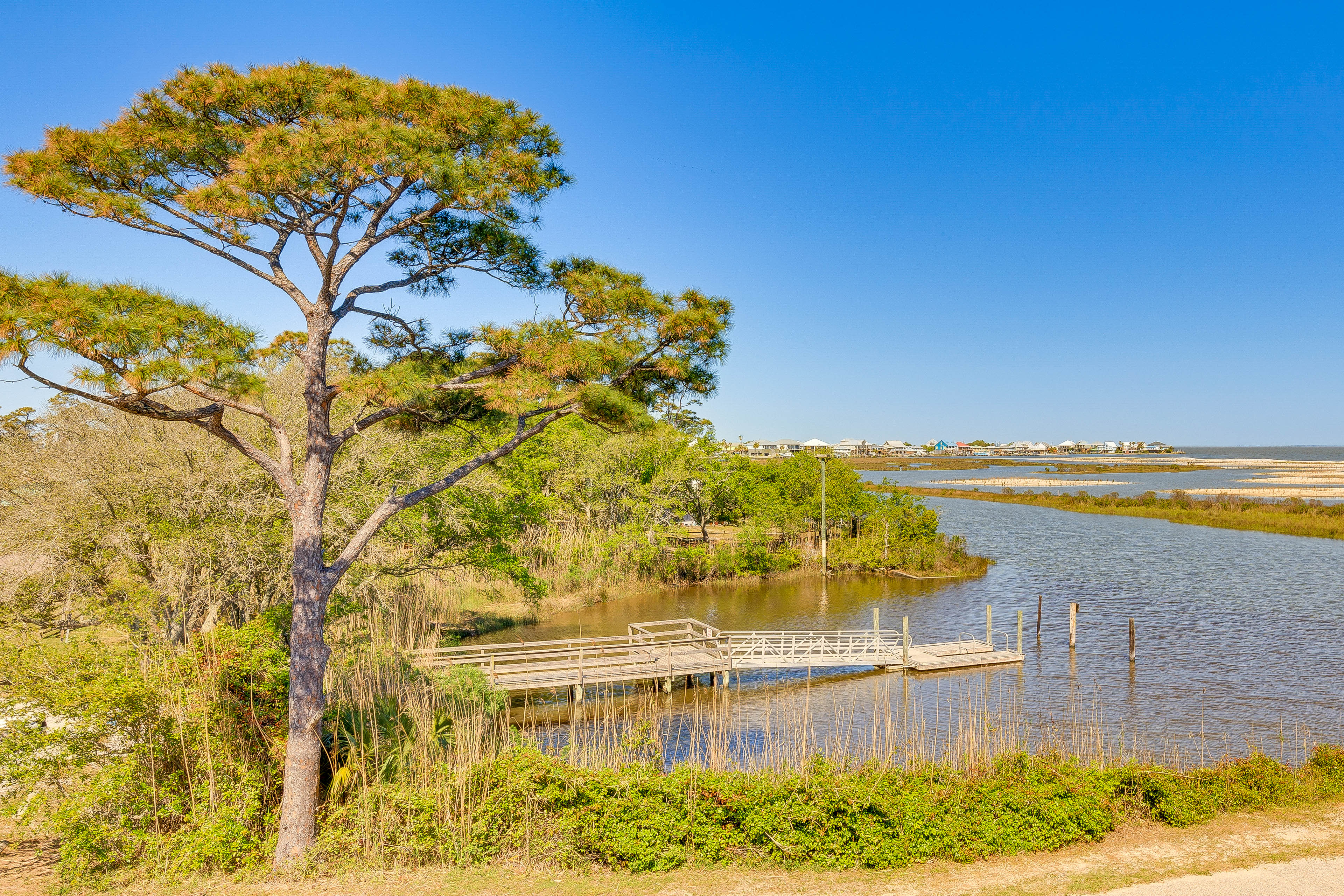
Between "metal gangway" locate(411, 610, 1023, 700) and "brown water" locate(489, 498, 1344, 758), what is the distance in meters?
0.66

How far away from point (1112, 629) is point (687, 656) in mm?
17094

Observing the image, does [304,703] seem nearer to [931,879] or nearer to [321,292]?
[321,292]

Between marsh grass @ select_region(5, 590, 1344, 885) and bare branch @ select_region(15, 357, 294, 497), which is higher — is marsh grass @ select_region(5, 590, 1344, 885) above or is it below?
below

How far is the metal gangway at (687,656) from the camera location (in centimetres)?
1834

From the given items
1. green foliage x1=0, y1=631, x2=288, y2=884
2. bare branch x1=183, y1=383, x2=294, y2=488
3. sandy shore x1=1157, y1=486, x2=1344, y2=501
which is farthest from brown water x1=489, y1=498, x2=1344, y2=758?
sandy shore x1=1157, y1=486, x2=1344, y2=501

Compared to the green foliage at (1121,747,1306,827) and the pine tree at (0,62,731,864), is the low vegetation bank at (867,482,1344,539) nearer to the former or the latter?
the green foliage at (1121,747,1306,827)

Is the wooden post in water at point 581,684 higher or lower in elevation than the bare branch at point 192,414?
lower

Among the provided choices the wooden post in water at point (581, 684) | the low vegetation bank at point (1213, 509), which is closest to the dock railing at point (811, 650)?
the wooden post in water at point (581, 684)

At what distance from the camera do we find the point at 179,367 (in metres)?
6.95

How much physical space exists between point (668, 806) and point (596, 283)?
6030 mm

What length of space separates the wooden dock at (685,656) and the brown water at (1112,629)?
0.63 m

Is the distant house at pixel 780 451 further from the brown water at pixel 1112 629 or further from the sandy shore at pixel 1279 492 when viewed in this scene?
the sandy shore at pixel 1279 492

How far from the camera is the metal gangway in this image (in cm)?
1834

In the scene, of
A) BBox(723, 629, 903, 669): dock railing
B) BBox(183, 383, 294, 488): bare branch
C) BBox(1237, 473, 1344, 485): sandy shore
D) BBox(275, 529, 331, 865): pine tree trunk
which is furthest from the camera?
BBox(1237, 473, 1344, 485): sandy shore
